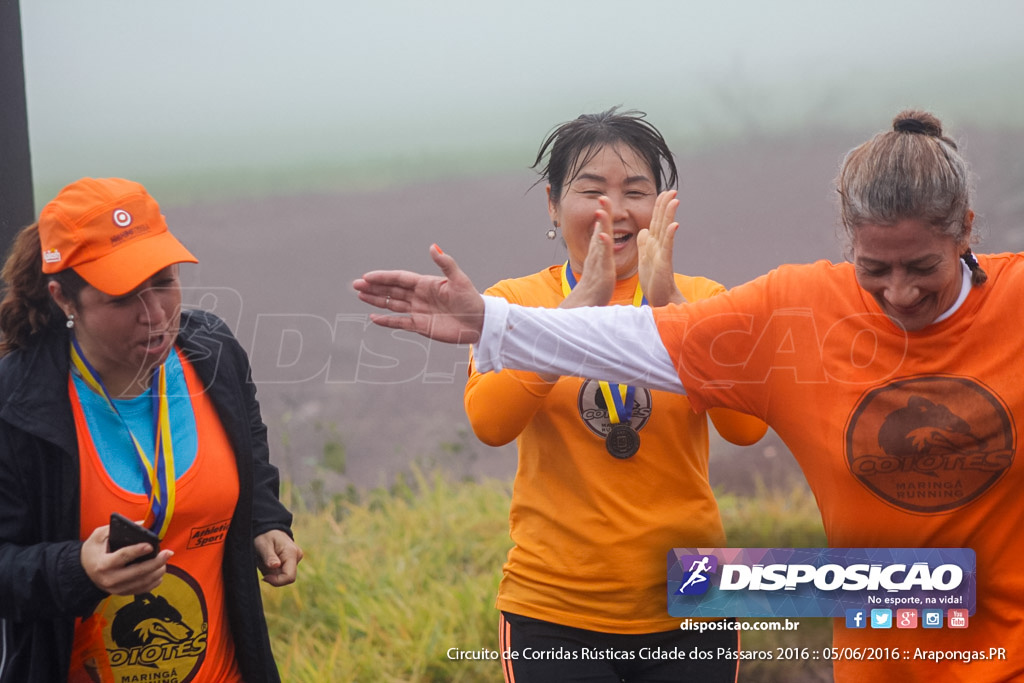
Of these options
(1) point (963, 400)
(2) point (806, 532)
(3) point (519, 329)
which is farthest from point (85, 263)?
(2) point (806, 532)

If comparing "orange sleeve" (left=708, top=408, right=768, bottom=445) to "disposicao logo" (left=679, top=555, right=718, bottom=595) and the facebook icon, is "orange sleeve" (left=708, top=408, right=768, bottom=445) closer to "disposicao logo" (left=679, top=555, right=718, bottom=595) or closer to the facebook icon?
"disposicao logo" (left=679, top=555, right=718, bottom=595)

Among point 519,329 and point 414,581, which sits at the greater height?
point 519,329

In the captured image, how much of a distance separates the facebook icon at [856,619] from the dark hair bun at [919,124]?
960 millimetres

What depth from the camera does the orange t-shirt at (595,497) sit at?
7.05 ft

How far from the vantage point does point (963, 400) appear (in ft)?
5.77

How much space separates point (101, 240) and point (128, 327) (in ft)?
0.58

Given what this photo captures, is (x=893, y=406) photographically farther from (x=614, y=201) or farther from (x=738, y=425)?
(x=614, y=201)

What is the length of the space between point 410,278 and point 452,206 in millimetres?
2228

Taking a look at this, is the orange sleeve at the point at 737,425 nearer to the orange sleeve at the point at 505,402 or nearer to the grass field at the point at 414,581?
the orange sleeve at the point at 505,402

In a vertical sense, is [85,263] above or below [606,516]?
above

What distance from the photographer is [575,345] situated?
1.84m

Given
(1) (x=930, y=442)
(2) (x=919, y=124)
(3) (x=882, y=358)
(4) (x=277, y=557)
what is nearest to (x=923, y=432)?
(1) (x=930, y=442)

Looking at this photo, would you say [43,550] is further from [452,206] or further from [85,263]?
[452,206]

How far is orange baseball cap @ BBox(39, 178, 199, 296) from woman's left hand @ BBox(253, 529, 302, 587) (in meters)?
0.65
